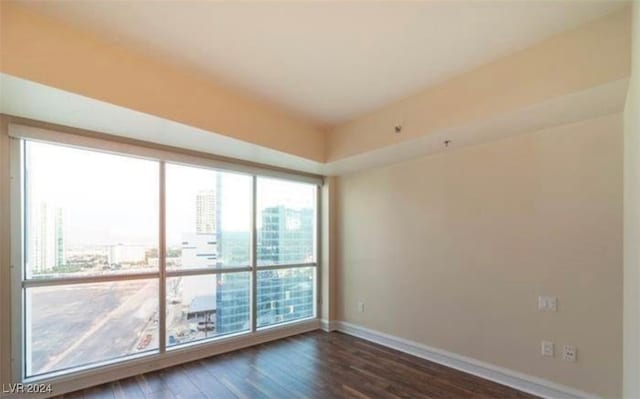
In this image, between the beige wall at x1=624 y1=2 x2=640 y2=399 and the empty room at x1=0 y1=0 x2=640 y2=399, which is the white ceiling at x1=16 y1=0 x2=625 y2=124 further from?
the beige wall at x1=624 y1=2 x2=640 y2=399

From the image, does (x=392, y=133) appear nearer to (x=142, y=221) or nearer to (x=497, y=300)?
(x=497, y=300)

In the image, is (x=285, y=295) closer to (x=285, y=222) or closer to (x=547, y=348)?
(x=285, y=222)

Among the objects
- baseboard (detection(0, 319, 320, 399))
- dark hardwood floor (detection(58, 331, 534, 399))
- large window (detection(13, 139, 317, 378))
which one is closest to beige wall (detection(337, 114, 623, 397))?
dark hardwood floor (detection(58, 331, 534, 399))

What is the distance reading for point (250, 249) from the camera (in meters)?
4.30

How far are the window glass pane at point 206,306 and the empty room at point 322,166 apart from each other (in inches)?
1.0

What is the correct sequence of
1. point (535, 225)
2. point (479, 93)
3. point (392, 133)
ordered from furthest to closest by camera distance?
1. point (392, 133)
2. point (535, 225)
3. point (479, 93)

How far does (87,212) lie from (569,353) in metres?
4.61

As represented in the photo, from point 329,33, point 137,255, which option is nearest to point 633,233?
point 329,33

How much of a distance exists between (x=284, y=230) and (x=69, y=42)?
3226 mm

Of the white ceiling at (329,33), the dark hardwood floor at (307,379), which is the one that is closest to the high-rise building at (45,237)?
the dark hardwood floor at (307,379)

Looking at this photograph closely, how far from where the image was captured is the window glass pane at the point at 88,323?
2.80m

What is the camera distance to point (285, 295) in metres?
4.68

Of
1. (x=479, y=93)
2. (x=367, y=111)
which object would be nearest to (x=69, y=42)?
(x=367, y=111)

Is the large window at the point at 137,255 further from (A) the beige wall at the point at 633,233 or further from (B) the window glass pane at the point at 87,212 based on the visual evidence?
(A) the beige wall at the point at 633,233
